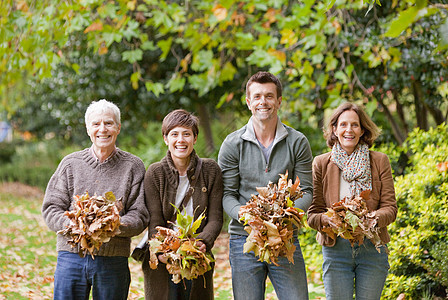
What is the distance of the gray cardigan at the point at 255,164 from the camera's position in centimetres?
331

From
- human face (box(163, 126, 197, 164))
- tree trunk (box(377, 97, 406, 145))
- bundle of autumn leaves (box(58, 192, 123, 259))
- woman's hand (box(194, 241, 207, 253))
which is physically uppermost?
tree trunk (box(377, 97, 406, 145))

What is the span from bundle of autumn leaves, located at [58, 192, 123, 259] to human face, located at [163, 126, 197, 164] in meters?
0.52

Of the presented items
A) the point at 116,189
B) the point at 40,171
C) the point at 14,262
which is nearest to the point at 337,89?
the point at 116,189

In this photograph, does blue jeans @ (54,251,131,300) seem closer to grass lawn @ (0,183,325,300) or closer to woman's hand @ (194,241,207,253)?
woman's hand @ (194,241,207,253)

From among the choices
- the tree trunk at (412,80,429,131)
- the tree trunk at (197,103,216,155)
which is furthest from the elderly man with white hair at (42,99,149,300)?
the tree trunk at (197,103,216,155)

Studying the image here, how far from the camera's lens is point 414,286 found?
4.42 meters

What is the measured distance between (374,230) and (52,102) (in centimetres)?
1113

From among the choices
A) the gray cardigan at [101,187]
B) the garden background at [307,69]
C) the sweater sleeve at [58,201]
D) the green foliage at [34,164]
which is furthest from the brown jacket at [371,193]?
the green foliage at [34,164]

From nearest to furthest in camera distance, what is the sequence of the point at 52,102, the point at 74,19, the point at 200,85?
1. the point at 74,19
2. the point at 200,85
3. the point at 52,102

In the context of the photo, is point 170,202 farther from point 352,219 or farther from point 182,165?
point 352,219

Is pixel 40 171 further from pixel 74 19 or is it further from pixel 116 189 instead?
pixel 116 189

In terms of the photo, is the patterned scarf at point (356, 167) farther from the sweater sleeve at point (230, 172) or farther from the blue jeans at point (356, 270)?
the sweater sleeve at point (230, 172)

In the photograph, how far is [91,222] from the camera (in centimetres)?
301

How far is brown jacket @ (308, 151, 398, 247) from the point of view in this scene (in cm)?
334
